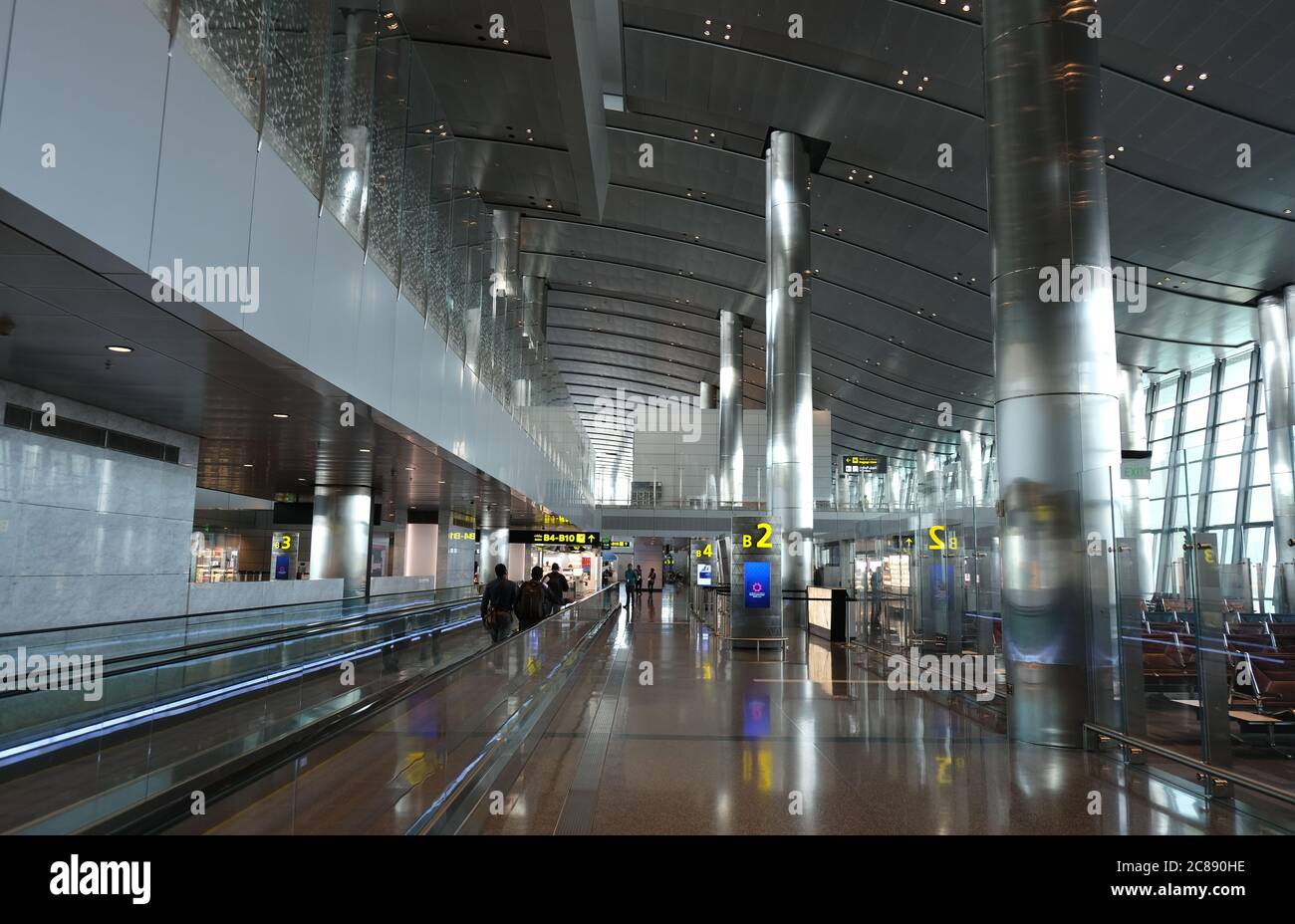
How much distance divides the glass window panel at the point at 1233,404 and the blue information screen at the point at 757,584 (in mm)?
21865

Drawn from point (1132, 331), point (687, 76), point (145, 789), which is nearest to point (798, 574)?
point (687, 76)

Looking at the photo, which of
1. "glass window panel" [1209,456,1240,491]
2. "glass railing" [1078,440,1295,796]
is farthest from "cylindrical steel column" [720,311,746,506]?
"glass railing" [1078,440,1295,796]

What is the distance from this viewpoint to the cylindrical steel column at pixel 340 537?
748 inches

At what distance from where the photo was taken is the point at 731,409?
44469mm

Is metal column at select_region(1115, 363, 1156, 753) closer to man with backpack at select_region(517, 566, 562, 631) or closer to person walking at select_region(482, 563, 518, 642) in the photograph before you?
person walking at select_region(482, 563, 518, 642)

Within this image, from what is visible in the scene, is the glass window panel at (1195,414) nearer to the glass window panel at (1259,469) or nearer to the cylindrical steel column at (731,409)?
the glass window panel at (1259,469)

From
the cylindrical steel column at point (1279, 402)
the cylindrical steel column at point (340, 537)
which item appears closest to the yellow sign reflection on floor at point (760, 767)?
the cylindrical steel column at point (340, 537)

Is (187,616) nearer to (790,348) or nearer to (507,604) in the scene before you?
(507,604)

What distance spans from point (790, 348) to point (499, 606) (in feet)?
46.9

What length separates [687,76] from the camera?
2266cm

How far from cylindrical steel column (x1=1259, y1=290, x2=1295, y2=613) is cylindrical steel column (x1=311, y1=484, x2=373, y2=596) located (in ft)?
77.5

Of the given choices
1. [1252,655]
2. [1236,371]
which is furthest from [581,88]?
[1236,371]

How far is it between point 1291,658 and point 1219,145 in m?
16.6

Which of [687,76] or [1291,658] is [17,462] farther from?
[687,76]
